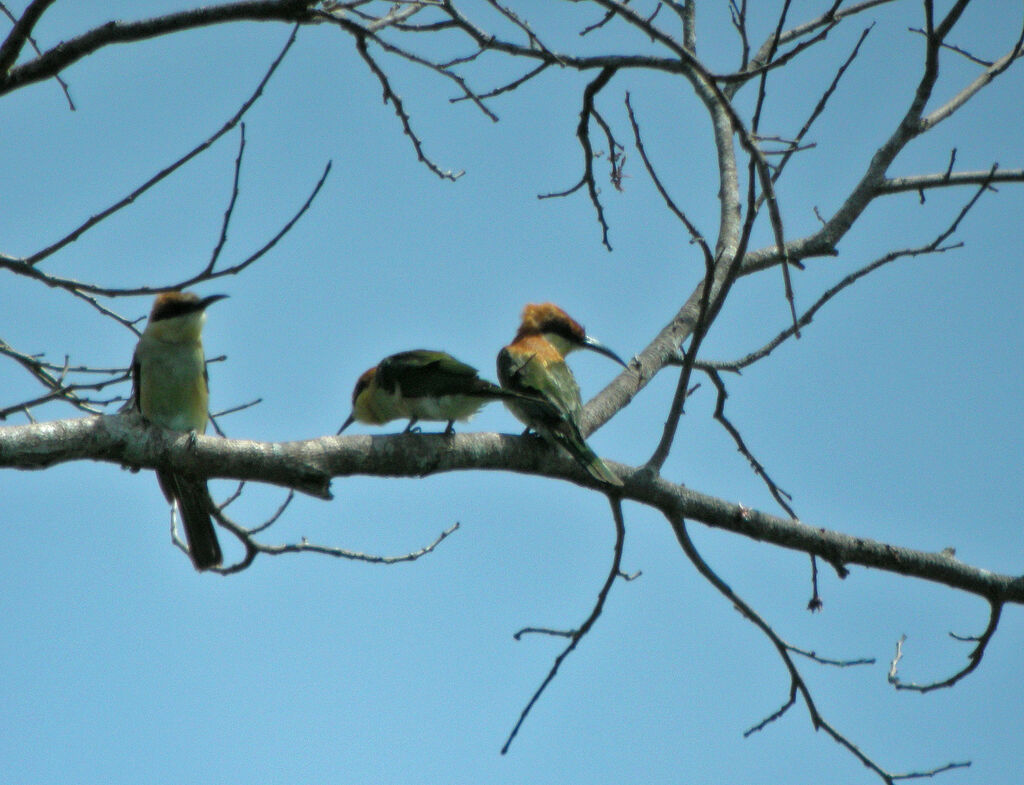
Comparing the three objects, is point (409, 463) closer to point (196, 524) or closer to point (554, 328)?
point (196, 524)

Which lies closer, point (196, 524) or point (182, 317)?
point (196, 524)

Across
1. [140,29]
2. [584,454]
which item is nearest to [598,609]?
[584,454]

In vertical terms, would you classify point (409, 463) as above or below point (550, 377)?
below

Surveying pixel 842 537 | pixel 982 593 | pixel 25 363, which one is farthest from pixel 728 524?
pixel 25 363

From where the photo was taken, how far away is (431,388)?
4.86 metres

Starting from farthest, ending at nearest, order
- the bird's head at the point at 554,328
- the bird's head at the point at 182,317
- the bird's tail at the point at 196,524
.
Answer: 1. the bird's head at the point at 554,328
2. the bird's head at the point at 182,317
3. the bird's tail at the point at 196,524

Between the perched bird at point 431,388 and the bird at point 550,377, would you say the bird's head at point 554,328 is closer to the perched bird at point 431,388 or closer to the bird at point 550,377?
the bird at point 550,377

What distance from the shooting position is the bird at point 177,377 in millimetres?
4566

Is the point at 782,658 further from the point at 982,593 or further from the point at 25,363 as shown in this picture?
the point at 25,363

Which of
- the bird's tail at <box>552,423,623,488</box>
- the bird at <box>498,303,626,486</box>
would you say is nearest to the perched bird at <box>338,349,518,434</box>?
the bird at <box>498,303,626,486</box>

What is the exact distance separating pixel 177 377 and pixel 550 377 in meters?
1.91

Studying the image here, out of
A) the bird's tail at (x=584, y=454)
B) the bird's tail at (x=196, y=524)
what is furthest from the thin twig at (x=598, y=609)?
the bird's tail at (x=196, y=524)

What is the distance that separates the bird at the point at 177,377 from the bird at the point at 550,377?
5.08 feet

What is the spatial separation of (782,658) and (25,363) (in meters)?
3.24
